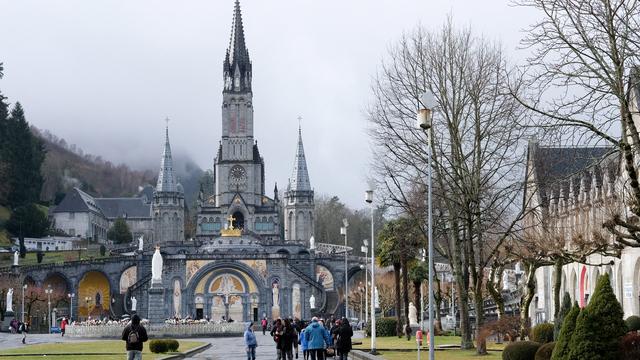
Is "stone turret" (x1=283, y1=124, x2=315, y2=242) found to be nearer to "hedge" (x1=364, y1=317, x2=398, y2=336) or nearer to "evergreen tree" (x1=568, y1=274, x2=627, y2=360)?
"hedge" (x1=364, y1=317, x2=398, y2=336)

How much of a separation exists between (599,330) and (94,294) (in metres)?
101

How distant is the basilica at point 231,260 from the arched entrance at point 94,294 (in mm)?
120

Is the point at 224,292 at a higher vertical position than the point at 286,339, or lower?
higher

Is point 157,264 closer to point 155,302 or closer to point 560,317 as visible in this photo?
point 155,302

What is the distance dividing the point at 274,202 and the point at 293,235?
6645 mm

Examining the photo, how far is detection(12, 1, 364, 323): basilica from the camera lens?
332 feet

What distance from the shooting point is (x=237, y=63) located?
141 m

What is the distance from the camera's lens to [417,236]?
48219mm

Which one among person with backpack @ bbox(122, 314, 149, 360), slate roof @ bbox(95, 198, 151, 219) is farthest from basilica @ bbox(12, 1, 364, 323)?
person with backpack @ bbox(122, 314, 149, 360)

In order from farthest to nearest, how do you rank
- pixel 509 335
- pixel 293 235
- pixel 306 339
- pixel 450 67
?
pixel 293 235, pixel 509 335, pixel 450 67, pixel 306 339

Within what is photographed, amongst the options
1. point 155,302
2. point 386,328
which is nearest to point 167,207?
point 155,302

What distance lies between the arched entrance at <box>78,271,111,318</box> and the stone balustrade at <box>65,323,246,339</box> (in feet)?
146

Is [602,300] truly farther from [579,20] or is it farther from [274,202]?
[274,202]

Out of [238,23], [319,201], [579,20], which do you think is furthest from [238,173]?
[579,20]
